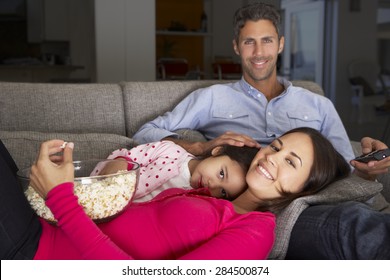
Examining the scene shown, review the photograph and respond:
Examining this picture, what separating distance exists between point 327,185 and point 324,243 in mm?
282

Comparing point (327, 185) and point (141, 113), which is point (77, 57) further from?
point (327, 185)

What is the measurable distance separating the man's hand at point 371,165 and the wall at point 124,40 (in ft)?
9.41

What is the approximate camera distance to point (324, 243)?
1161 millimetres

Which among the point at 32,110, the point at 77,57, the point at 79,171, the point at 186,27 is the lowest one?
the point at 79,171

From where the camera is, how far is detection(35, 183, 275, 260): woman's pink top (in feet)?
3.38

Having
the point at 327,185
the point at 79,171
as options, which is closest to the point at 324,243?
the point at 327,185

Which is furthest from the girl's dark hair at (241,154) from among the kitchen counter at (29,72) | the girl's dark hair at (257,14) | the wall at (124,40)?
the kitchen counter at (29,72)

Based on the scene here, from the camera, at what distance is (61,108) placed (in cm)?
203

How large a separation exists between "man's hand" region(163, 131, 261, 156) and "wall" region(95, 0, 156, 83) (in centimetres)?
246

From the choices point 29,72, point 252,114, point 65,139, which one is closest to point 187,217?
point 65,139

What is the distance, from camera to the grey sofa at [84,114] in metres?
1.83

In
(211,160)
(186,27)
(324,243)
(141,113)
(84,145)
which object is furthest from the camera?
(186,27)

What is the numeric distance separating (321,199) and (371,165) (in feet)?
0.91

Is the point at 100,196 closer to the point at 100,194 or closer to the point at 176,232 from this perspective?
the point at 100,194
